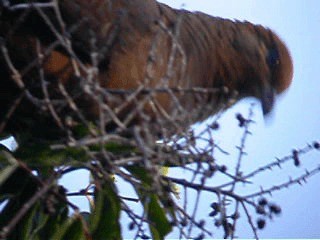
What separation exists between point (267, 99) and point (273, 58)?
5.9 inches

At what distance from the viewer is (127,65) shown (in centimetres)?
216

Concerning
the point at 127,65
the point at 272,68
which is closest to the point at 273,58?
the point at 272,68

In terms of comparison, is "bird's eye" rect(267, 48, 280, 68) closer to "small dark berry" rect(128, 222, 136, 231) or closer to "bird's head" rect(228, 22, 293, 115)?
"bird's head" rect(228, 22, 293, 115)

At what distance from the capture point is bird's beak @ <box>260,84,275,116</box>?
2.74 metres

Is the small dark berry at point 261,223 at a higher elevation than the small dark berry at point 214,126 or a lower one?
lower

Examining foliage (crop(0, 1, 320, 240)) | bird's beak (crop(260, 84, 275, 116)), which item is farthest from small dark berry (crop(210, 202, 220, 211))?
bird's beak (crop(260, 84, 275, 116))

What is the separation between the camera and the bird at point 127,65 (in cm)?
138

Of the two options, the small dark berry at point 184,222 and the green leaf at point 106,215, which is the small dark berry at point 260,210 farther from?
the green leaf at point 106,215

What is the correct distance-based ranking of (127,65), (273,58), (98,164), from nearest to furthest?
(98,164)
(127,65)
(273,58)

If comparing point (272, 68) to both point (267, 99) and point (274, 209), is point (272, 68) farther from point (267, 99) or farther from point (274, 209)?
point (274, 209)

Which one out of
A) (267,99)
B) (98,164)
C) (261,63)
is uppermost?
(261,63)

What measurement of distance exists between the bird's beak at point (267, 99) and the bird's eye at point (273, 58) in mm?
94

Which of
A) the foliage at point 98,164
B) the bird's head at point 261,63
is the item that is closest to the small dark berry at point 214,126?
the foliage at point 98,164

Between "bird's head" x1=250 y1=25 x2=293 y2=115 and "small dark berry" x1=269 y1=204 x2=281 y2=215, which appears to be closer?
"small dark berry" x1=269 y1=204 x2=281 y2=215
